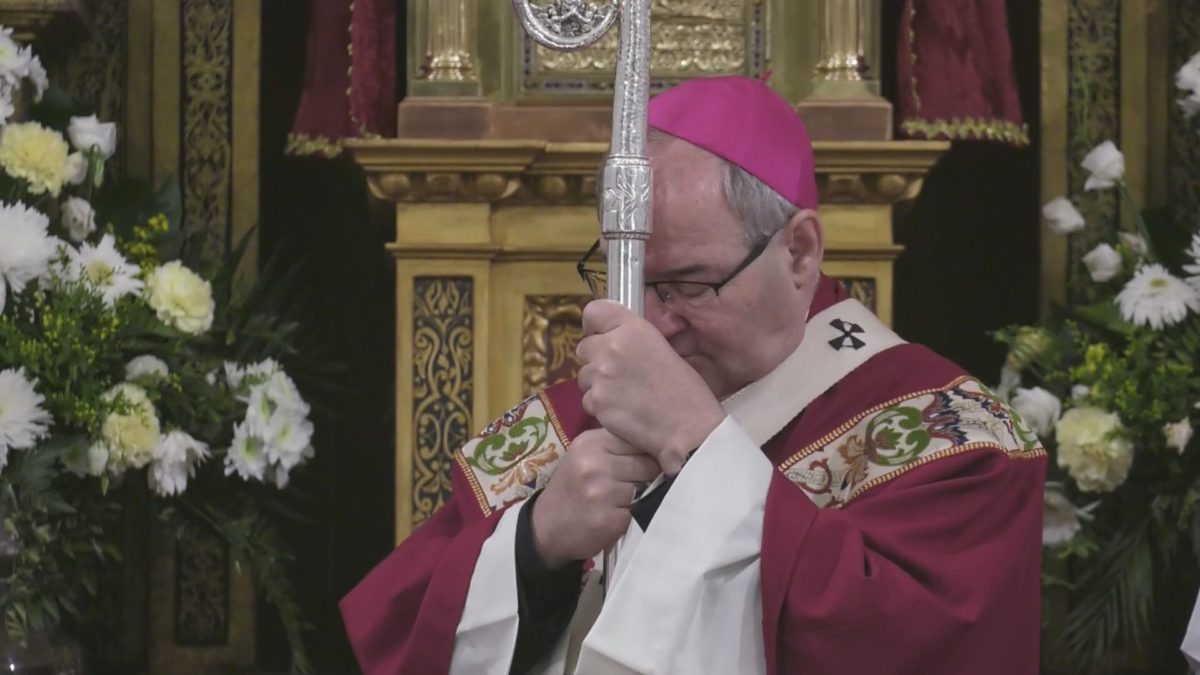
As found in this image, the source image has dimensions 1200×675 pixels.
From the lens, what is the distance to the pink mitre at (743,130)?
2.91 metres

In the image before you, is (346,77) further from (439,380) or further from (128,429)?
(128,429)

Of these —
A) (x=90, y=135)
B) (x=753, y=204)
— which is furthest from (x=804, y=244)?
(x=90, y=135)

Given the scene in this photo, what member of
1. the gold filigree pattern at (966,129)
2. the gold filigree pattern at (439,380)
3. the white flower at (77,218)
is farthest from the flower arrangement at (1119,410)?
the white flower at (77,218)

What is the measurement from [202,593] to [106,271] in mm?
1109

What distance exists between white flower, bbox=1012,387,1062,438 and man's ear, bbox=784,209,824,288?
170 cm

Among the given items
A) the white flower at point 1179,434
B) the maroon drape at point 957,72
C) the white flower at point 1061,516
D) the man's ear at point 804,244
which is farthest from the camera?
the maroon drape at point 957,72

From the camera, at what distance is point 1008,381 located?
15.5 feet

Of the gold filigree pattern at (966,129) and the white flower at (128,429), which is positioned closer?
the white flower at (128,429)

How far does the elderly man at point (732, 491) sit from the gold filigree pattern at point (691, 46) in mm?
1344

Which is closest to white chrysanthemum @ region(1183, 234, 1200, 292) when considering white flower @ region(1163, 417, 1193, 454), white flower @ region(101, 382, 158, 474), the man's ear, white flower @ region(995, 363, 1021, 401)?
white flower @ region(1163, 417, 1193, 454)

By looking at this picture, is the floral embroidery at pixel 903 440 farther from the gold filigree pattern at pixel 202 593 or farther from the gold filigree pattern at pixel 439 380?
the gold filigree pattern at pixel 202 593

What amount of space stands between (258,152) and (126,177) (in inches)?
15.9

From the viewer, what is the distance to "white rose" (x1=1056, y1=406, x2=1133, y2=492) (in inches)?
172

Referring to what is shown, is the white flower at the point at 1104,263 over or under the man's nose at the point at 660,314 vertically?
over
